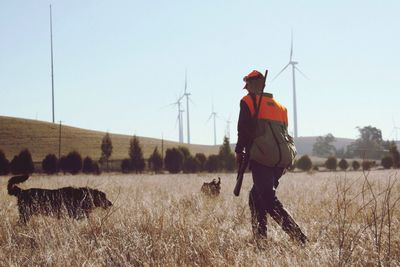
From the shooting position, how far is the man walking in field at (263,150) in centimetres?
508

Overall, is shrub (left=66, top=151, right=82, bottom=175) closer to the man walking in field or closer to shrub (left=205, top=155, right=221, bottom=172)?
shrub (left=205, top=155, right=221, bottom=172)

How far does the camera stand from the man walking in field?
5078mm

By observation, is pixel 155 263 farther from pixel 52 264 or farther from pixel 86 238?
pixel 86 238

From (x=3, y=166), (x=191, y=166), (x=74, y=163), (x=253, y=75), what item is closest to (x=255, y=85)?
(x=253, y=75)

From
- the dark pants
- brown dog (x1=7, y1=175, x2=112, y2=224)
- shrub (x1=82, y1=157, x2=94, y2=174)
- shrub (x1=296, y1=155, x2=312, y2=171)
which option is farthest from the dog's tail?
shrub (x1=296, y1=155, x2=312, y2=171)

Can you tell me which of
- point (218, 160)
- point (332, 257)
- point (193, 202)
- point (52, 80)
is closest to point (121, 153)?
point (52, 80)

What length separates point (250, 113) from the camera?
5.14 metres

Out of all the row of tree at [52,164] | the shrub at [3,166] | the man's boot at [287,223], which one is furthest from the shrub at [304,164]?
the man's boot at [287,223]

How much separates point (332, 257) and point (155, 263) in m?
1.38

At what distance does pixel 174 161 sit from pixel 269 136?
51.7 meters

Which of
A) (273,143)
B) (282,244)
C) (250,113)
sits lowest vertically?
(282,244)

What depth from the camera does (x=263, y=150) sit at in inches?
200

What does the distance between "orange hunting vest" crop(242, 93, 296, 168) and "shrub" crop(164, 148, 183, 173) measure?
50.8 metres

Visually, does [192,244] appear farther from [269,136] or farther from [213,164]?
[213,164]
